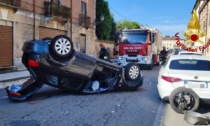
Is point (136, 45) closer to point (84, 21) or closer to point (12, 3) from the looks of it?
point (12, 3)

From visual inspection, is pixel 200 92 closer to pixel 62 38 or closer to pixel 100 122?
pixel 100 122

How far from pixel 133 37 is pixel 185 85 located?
40.2ft

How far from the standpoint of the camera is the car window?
741cm

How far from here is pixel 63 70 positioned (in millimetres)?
7840

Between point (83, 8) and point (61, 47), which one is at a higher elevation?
point (83, 8)

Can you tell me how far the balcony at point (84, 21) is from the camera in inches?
1080

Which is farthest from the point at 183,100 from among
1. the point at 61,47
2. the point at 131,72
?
the point at 61,47

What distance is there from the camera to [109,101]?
775cm

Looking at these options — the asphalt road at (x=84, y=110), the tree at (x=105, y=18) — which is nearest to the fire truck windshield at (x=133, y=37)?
the asphalt road at (x=84, y=110)

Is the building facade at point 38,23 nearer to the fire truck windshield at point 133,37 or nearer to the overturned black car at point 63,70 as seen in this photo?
the fire truck windshield at point 133,37

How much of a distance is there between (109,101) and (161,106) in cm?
143

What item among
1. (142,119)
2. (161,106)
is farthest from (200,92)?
(142,119)

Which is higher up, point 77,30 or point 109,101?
point 77,30

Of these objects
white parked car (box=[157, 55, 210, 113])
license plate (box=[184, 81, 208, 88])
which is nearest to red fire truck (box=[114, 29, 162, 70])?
white parked car (box=[157, 55, 210, 113])
